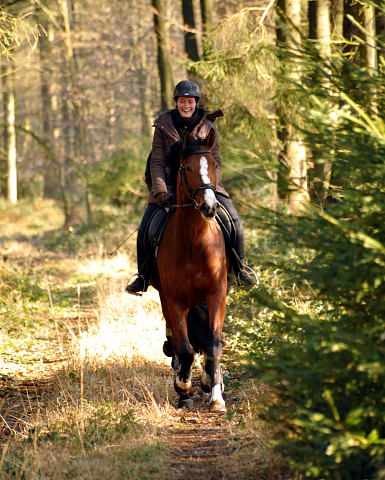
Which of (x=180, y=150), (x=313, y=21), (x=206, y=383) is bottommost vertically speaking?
(x=206, y=383)

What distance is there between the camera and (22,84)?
3781cm

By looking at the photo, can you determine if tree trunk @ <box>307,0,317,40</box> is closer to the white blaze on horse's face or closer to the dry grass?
the dry grass

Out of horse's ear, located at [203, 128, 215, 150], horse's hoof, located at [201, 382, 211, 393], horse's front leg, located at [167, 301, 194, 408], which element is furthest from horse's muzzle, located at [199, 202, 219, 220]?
horse's hoof, located at [201, 382, 211, 393]

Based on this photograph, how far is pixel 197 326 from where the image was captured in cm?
698

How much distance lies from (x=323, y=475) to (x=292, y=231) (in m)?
1.42

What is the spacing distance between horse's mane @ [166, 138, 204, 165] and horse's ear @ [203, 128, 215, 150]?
5 centimetres

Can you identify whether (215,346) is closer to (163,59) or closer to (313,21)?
(313,21)

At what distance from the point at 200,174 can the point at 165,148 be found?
4.03 ft

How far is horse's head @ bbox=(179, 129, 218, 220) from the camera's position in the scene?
5.55 metres

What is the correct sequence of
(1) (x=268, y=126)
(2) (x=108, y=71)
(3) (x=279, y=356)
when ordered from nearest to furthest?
(3) (x=279, y=356) < (1) (x=268, y=126) < (2) (x=108, y=71)

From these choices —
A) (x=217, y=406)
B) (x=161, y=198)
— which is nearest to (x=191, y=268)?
(x=161, y=198)

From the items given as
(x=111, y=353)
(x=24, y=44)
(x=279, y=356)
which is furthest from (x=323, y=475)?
(x=24, y=44)

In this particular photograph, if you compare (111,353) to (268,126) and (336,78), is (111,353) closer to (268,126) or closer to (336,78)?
(336,78)

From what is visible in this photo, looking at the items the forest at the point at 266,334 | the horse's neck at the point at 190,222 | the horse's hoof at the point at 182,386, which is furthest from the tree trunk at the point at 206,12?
the horse's hoof at the point at 182,386
